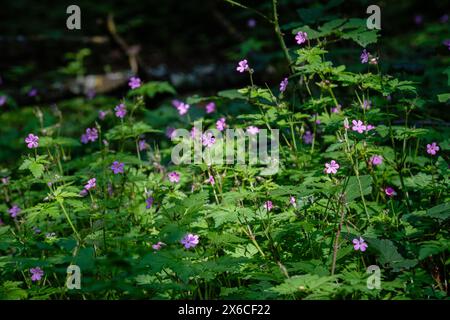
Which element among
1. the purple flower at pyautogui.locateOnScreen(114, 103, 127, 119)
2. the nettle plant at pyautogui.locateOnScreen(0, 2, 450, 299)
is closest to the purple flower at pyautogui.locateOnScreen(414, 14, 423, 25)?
the nettle plant at pyautogui.locateOnScreen(0, 2, 450, 299)

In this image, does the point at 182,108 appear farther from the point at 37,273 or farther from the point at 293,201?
the point at 37,273

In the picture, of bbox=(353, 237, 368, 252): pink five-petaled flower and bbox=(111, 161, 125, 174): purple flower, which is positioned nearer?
bbox=(353, 237, 368, 252): pink five-petaled flower

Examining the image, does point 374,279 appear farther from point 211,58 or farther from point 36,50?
point 36,50

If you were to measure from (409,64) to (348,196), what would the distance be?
7.85ft

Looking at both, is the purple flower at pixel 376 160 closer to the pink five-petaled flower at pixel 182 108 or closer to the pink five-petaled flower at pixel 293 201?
the pink five-petaled flower at pixel 293 201

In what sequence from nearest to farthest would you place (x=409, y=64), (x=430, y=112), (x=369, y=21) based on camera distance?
(x=369, y=21) < (x=430, y=112) < (x=409, y=64)

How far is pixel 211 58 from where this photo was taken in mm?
8555

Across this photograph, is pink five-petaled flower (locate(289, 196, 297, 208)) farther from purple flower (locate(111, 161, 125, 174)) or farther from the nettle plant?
purple flower (locate(111, 161, 125, 174))

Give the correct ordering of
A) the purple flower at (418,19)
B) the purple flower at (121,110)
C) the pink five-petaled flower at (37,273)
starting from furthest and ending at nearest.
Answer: the purple flower at (418,19) < the purple flower at (121,110) < the pink five-petaled flower at (37,273)

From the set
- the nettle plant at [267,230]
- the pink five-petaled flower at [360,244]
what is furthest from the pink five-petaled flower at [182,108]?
the pink five-petaled flower at [360,244]

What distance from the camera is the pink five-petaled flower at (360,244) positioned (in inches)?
98.0

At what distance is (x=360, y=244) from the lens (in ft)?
8.24

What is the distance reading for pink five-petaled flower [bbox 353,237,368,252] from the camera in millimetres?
2488
